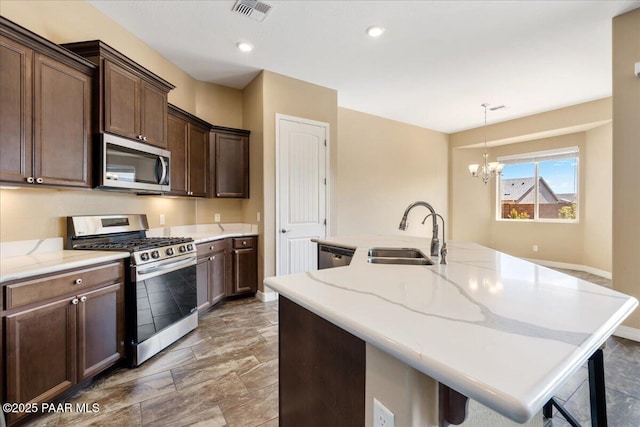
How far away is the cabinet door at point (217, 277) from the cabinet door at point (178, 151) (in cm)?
85

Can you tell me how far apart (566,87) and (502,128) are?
1.69 meters

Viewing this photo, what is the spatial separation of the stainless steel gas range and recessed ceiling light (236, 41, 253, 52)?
2126 millimetres

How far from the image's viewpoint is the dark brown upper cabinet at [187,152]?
3.21m

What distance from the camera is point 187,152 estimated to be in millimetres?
3426

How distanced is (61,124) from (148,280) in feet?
4.12

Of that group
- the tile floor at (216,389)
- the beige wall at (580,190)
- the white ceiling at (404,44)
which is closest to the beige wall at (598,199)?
the beige wall at (580,190)

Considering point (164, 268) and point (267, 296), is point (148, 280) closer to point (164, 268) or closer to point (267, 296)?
point (164, 268)

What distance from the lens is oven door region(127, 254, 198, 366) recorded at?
7.12 ft

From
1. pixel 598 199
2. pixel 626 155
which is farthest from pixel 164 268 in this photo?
pixel 598 199

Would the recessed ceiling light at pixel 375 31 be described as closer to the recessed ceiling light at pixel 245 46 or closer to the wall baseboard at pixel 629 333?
the recessed ceiling light at pixel 245 46

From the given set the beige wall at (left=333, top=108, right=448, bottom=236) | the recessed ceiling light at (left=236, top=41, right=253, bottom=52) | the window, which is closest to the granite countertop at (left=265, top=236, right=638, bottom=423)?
the recessed ceiling light at (left=236, top=41, right=253, bottom=52)

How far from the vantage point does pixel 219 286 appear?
344 centimetres

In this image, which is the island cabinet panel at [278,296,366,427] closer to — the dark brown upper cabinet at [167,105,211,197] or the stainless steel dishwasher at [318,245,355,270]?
the stainless steel dishwasher at [318,245,355,270]

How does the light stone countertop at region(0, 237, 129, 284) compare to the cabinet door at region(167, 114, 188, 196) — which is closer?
the light stone countertop at region(0, 237, 129, 284)
